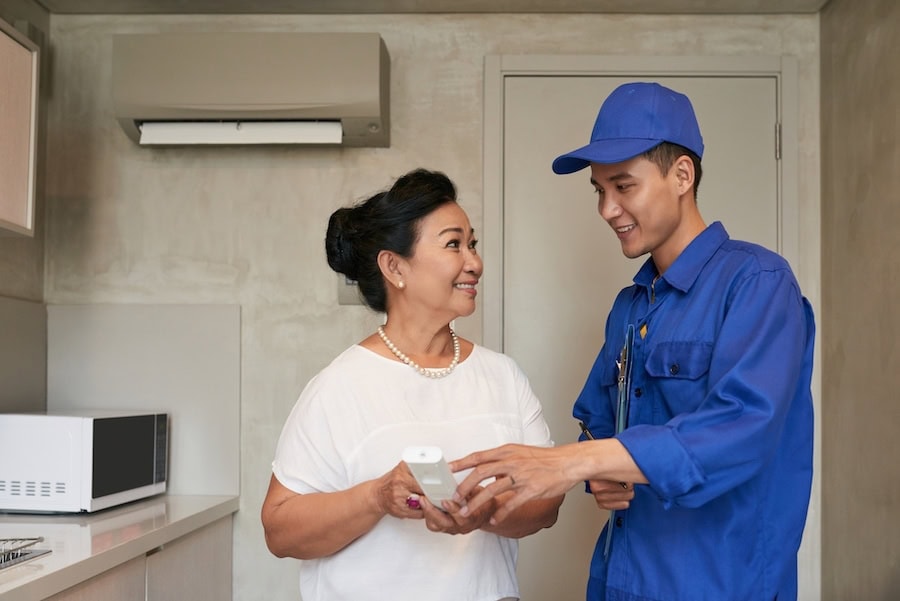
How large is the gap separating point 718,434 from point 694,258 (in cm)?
38

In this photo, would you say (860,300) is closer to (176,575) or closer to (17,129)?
(176,575)

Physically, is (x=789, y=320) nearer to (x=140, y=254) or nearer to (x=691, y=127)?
(x=691, y=127)

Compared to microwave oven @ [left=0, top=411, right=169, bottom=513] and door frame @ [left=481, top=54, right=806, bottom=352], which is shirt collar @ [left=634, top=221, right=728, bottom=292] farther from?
microwave oven @ [left=0, top=411, right=169, bottom=513]

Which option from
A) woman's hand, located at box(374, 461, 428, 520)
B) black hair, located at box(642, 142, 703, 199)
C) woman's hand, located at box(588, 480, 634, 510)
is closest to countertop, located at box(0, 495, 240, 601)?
woman's hand, located at box(374, 461, 428, 520)

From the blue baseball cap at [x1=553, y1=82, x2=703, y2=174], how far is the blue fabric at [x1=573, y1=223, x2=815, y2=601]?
0.19 metres

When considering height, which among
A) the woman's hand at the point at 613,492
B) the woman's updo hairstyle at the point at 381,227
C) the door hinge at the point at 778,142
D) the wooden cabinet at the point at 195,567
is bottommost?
the wooden cabinet at the point at 195,567

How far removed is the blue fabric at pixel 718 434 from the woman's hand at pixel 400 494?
33 centimetres

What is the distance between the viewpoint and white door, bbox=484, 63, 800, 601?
3.16m

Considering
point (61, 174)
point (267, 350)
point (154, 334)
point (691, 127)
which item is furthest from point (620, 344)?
point (61, 174)

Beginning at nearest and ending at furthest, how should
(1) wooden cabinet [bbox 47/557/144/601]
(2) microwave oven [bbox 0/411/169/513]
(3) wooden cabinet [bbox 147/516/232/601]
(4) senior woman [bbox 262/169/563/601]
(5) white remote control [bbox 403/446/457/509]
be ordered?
(5) white remote control [bbox 403/446/457/509] → (4) senior woman [bbox 262/169/563/601] → (1) wooden cabinet [bbox 47/557/144/601] → (3) wooden cabinet [bbox 147/516/232/601] → (2) microwave oven [bbox 0/411/169/513]

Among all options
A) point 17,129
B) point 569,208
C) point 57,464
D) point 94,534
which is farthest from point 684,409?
point 17,129

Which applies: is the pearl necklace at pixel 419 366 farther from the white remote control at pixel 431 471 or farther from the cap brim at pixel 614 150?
the cap brim at pixel 614 150

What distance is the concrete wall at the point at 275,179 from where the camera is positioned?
10.5 ft

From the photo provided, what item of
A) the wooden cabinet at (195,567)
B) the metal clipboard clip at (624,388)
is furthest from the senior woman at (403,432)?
the wooden cabinet at (195,567)
